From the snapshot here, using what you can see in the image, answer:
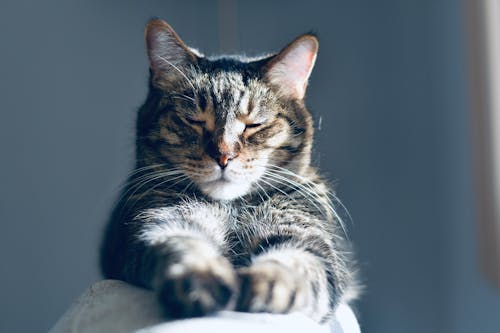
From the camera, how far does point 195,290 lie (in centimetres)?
56

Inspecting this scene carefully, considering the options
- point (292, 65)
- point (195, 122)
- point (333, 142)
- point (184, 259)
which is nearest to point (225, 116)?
point (195, 122)

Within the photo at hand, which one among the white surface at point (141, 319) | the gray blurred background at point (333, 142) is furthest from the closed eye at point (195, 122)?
the gray blurred background at point (333, 142)

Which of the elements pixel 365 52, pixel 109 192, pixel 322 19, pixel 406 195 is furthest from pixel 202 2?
pixel 406 195

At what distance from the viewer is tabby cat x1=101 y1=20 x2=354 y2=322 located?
74 centimetres

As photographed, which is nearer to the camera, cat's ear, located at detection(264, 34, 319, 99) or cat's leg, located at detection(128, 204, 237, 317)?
cat's leg, located at detection(128, 204, 237, 317)

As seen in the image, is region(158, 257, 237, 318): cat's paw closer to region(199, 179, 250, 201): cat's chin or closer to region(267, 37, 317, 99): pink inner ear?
region(199, 179, 250, 201): cat's chin

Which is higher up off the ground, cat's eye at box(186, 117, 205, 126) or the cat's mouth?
cat's eye at box(186, 117, 205, 126)

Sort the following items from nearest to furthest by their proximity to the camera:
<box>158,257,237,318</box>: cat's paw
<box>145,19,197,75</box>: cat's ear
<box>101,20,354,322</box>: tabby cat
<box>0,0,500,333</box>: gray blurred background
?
<box>158,257,237,318</box>: cat's paw
<box>101,20,354,322</box>: tabby cat
<box>145,19,197,75</box>: cat's ear
<box>0,0,500,333</box>: gray blurred background

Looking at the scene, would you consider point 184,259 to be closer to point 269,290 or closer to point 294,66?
point 269,290

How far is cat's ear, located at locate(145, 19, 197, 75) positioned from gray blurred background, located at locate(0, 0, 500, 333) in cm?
48

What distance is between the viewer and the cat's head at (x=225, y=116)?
81 centimetres

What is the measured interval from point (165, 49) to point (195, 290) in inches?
18.9

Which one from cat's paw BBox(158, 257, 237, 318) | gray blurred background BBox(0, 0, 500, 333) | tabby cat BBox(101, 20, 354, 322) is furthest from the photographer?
gray blurred background BBox(0, 0, 500, 333)

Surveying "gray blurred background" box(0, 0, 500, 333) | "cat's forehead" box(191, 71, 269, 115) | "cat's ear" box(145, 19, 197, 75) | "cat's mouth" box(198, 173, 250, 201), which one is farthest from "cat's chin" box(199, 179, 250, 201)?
"gray blurred background" box(0, 0, 500, 333)
